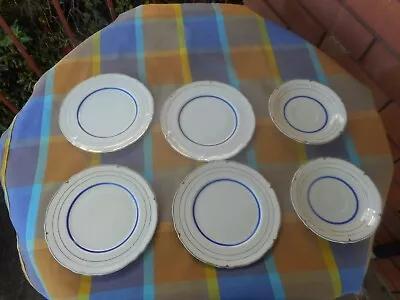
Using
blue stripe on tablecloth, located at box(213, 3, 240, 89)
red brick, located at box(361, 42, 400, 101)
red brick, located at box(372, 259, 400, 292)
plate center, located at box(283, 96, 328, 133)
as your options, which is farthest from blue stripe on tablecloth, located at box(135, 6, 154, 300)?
red brick, located at box(372, 259, 400, 292)

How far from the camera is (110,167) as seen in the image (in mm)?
874

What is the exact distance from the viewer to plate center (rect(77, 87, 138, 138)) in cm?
93

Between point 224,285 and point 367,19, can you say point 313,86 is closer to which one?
point 367,19

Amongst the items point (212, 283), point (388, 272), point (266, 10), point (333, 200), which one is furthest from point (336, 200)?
point (388, 272)

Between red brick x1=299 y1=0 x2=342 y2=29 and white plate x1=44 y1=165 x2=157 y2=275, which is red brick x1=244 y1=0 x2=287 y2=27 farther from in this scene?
white plate x1=44 y1=165 x2=157 y2=275

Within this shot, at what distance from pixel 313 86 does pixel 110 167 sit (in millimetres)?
452

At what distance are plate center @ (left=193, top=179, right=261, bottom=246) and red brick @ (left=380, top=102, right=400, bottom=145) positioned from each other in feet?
1.61

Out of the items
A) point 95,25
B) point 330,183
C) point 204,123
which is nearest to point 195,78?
point 204,123

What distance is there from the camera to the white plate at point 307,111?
933 millimetres

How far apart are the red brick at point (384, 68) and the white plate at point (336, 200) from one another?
1.02 ft

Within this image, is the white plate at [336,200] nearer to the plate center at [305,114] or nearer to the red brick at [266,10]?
the plate center at [305,114]

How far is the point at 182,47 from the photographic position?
103 cm

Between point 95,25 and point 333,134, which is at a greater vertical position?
point 333,134

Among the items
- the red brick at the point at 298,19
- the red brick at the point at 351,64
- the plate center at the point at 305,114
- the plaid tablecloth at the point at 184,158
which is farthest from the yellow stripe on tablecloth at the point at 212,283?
the red brick at the point at 298,19
